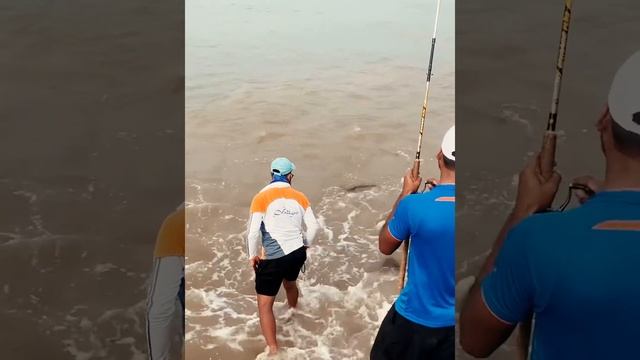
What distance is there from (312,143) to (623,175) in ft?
24.2

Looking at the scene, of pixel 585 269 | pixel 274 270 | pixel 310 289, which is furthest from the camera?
pixel 310 289

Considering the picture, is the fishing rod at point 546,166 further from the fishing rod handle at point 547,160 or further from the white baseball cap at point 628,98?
the white baseball cap at point 628,98

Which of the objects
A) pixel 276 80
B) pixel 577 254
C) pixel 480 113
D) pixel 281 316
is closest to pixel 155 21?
pixel 276 80

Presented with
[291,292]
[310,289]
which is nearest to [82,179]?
[310,289]

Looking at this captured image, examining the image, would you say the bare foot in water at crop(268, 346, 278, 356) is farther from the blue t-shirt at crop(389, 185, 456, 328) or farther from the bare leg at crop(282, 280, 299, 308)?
the blue t-shirt at crop(389, 185, 456, 328)

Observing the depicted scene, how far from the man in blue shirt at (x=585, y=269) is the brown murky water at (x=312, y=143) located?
301cm

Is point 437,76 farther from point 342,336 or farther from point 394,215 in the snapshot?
point 394,215

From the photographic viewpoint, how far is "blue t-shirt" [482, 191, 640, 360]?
111 cm

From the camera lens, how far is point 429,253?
2502mm

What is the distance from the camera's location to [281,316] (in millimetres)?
4547

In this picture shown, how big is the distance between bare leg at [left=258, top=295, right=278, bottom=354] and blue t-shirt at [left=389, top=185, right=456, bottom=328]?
140cm

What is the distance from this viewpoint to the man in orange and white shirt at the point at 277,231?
3693mm

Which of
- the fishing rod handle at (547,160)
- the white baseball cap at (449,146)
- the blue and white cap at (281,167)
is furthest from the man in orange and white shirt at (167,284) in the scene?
the blue and white cap at (281,167)

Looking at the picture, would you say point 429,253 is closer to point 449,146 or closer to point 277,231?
point 449,146
